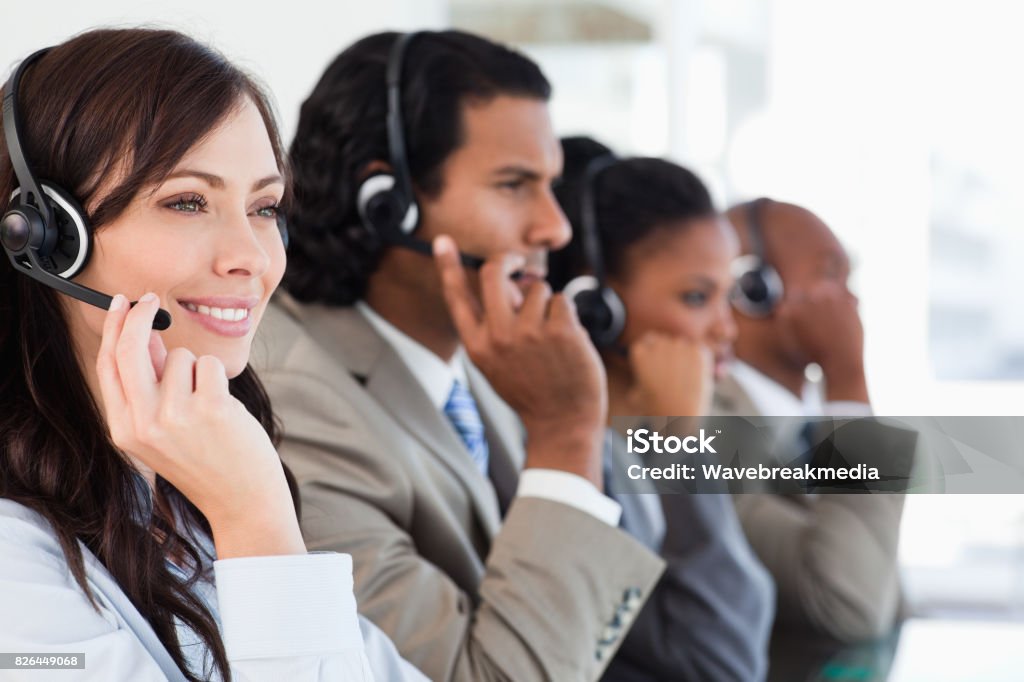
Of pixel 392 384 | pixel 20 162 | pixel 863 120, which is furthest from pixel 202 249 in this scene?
pixel 863 120

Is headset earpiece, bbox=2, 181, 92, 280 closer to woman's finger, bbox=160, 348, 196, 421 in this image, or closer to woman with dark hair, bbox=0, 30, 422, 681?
woman with dark hair, bbox=0, 30, 422, 681

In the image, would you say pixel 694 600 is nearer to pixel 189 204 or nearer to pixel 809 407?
pixel 809 407

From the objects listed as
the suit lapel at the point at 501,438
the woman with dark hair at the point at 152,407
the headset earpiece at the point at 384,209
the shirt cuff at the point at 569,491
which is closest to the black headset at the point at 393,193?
the headset earpiece at the point at 384,209

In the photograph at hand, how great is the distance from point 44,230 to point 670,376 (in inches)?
52.5

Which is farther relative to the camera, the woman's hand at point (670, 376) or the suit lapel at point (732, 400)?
the suit lapel at point (732, 400)

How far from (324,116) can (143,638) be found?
3.16 feet

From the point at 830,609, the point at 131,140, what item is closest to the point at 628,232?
the point at 830,609

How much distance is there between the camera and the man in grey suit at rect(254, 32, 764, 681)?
121 cm

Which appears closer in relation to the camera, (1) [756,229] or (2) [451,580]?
(2) [451,580]

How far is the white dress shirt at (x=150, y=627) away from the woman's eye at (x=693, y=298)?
4.55 feet

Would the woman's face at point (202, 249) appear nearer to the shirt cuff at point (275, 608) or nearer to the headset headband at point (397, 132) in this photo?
the shirt cuff at point (275, 608)

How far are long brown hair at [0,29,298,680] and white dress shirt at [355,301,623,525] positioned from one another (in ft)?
1.56

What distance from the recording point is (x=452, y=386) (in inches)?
62.9

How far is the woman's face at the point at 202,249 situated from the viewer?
0.90 metres
